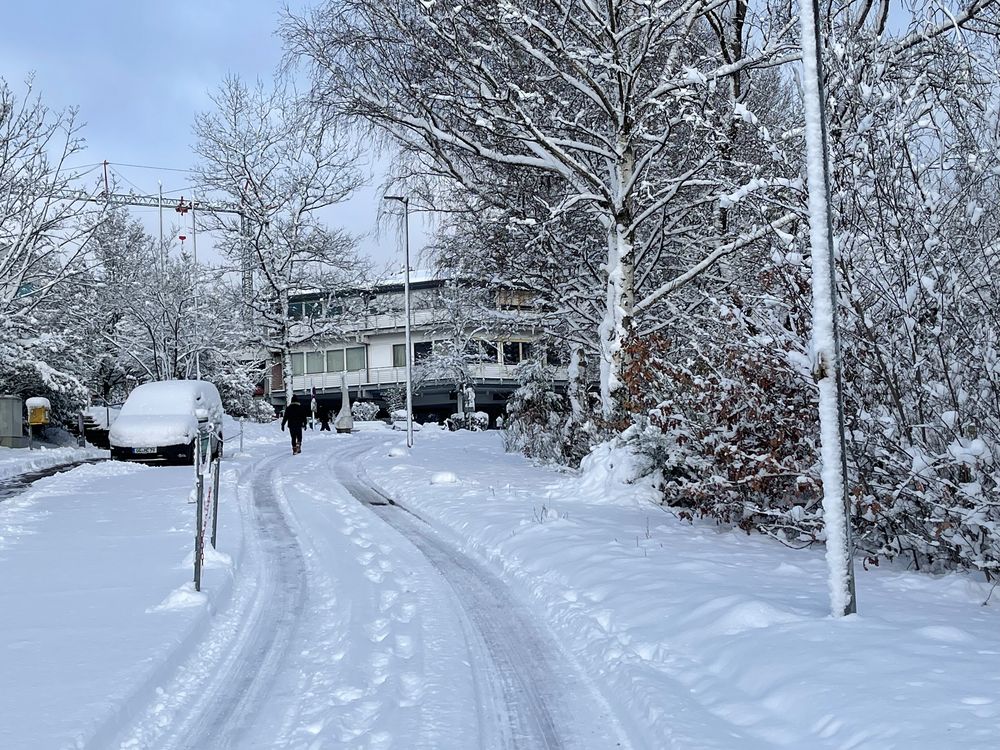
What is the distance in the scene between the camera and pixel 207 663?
6184mm

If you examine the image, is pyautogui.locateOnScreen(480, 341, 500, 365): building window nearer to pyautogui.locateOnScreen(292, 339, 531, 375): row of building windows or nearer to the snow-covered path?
pyautogui.locateOnScreen(292, 339, 531, 375): row of building windows

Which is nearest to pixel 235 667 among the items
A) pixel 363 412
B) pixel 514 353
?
pixel 363 412

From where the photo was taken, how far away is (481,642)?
6656 mm

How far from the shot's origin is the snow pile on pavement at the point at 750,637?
441cm

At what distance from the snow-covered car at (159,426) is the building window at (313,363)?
126 feet

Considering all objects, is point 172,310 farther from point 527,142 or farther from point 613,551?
point 613,551

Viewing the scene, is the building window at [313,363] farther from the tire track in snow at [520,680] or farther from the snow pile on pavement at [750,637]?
the tire track in snow at [520,680]

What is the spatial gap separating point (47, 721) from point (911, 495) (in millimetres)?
6887

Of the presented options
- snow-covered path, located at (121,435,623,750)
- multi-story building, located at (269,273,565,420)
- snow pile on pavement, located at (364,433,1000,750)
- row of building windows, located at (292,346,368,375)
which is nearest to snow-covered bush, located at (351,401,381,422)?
multi-story building, located at (269,273,565,420)

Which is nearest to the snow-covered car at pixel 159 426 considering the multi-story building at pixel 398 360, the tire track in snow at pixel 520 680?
the tire track in snow at pixel 520 680

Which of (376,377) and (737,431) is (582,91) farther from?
(376,377)

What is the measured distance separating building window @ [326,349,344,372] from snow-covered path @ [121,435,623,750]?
50.8 m

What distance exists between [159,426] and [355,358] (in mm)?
38429

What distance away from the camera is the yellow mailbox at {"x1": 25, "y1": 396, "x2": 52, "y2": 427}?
29859 millimetres
